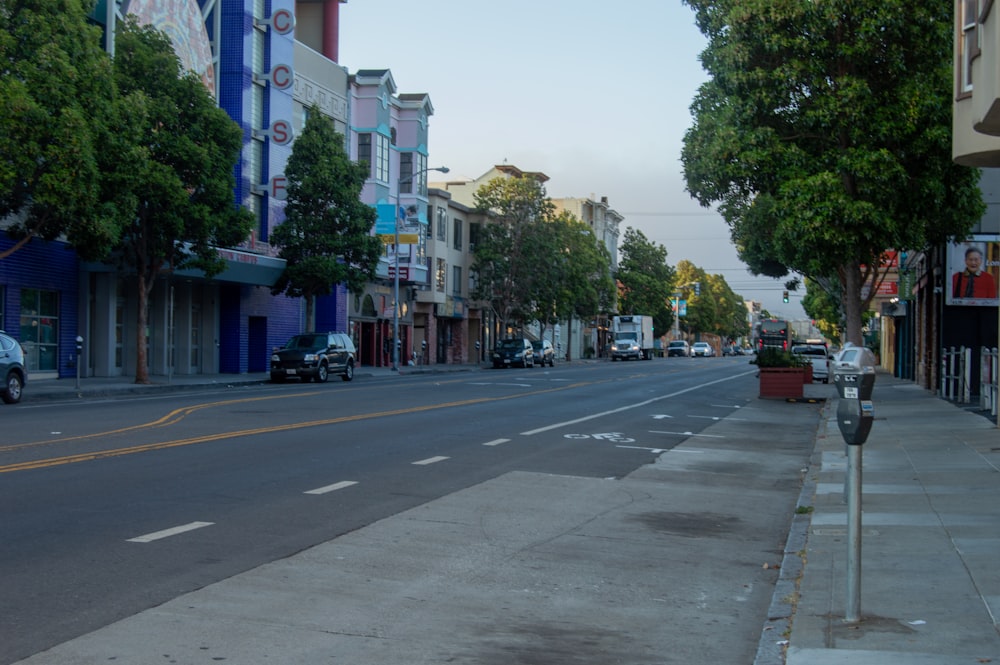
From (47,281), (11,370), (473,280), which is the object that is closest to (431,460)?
(11,370)

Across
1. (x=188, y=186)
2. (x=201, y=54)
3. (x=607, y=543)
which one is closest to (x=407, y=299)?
(x=201, y=54)

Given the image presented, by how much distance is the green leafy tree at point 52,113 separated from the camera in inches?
947

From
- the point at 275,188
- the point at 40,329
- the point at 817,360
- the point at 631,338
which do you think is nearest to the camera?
the point at 40,329

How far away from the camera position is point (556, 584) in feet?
24.1

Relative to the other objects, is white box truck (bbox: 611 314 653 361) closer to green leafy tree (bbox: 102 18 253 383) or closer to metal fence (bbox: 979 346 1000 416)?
green leafy tree (bbox: 102 18 253 383)

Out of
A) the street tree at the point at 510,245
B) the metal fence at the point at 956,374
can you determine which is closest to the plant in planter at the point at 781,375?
the metal fence at the point at 956,374

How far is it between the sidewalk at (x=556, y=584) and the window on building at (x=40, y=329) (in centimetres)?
2370

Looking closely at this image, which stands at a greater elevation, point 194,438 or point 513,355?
point 513,355

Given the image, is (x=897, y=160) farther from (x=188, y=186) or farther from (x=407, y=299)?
(x=407, y=299)

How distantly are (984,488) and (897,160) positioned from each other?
43.9 feet

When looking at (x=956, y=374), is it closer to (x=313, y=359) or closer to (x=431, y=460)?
(x=313, y=359)

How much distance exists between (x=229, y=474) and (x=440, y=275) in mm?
53592

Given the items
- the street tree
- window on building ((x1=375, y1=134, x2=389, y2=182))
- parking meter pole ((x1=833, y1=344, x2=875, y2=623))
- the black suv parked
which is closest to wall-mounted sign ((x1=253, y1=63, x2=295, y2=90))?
window on building ((x1=375, y1=134, x2=389, y2=182))

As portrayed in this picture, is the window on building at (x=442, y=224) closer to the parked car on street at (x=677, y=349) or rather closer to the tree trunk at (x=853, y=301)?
the tree trunk at (x=853, y=301)
